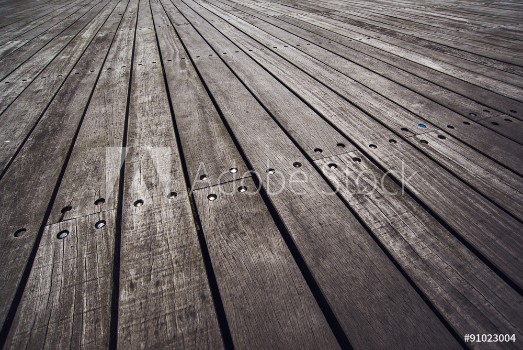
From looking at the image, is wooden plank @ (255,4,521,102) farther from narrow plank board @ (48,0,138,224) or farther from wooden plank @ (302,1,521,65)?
narrow plank board @ (48,0,138,224)

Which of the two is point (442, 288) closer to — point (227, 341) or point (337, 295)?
point (337, 295)

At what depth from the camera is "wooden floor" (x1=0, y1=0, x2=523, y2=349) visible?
25.8 inches

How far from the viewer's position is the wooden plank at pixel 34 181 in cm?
80

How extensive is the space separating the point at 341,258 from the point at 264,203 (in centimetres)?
30

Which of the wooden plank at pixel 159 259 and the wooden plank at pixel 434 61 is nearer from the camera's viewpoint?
the wooden plank at pixel 159 259

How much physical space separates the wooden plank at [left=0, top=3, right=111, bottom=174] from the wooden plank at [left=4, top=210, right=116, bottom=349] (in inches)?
22.7

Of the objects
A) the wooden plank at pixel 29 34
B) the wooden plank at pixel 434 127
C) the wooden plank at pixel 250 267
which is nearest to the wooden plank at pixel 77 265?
the wooden plank at pixel 250 267

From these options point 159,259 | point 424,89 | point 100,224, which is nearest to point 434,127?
point 424,89

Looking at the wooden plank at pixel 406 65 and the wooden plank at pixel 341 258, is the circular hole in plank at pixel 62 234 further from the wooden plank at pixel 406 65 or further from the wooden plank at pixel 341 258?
the wooden plank at pixel 406 65

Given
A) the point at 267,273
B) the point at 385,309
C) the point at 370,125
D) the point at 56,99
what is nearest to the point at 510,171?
the point at 370,125

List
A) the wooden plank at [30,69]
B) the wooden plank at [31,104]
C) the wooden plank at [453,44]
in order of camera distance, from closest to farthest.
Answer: the wooden plank at [31,104]
the wooden plank at [30,69]
the wooden plank at [453,44]

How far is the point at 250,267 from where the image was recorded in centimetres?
76

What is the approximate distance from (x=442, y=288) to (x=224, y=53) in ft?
7.23

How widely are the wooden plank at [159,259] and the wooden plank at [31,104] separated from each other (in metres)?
0.51
